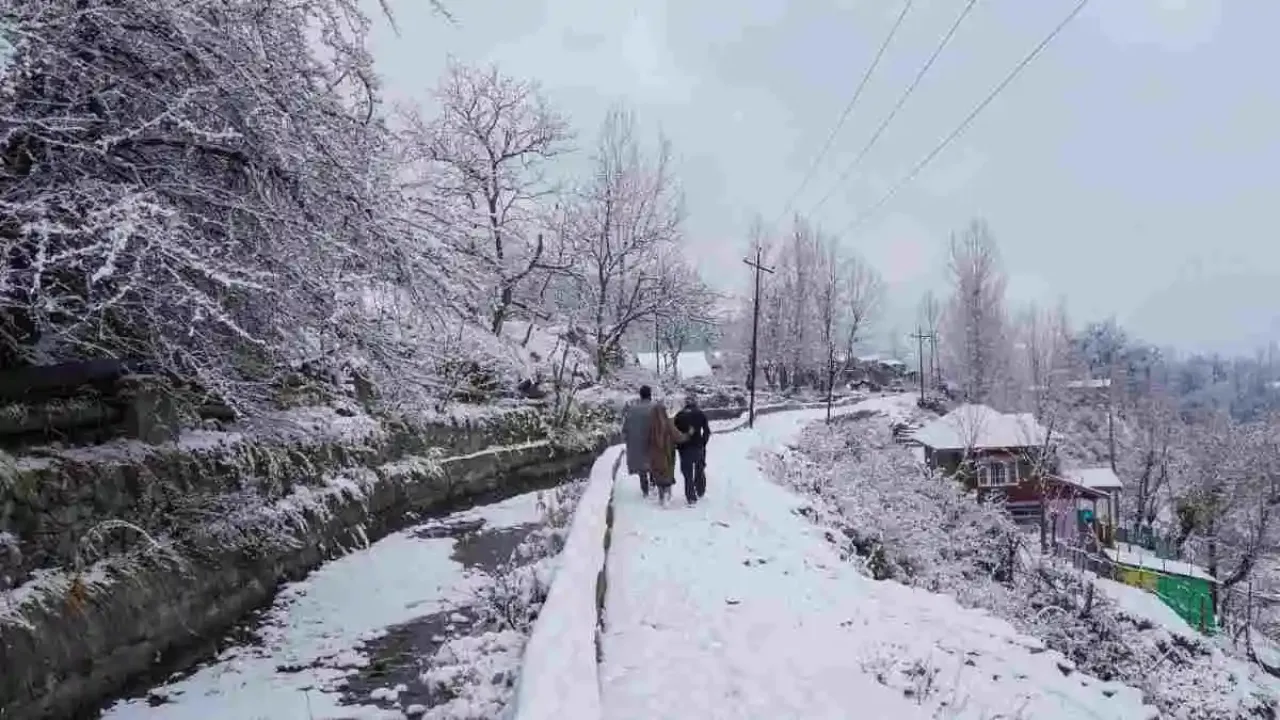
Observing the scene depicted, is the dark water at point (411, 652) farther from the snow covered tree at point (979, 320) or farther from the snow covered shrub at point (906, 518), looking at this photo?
the snow covered tree at point (979, 320)

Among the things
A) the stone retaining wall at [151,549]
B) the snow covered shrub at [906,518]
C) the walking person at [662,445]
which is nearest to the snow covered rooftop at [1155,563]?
the snow covered shrub at [906,518]

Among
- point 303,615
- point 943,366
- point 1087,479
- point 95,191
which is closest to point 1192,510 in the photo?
point 1087,479

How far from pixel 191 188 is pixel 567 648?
13.2 feet

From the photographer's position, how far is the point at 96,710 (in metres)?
5.79

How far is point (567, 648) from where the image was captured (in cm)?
520

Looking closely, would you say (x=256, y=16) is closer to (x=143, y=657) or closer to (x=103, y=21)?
(x=103, y=21)

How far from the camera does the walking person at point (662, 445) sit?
1316cm

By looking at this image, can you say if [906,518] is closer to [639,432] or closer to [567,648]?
[639,432]

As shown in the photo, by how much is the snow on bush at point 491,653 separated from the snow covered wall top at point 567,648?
0.26 meters

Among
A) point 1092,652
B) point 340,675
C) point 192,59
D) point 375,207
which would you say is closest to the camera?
point 192,59

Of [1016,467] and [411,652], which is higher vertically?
[411,652]

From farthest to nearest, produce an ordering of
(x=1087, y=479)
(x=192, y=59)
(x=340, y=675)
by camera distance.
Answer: (x=1087, y=479)
(x=340, y=675)
(x=192, y=59)

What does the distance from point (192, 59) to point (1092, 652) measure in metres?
13.3

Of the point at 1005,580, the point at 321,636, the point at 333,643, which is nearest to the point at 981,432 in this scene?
the point at 1005,580
